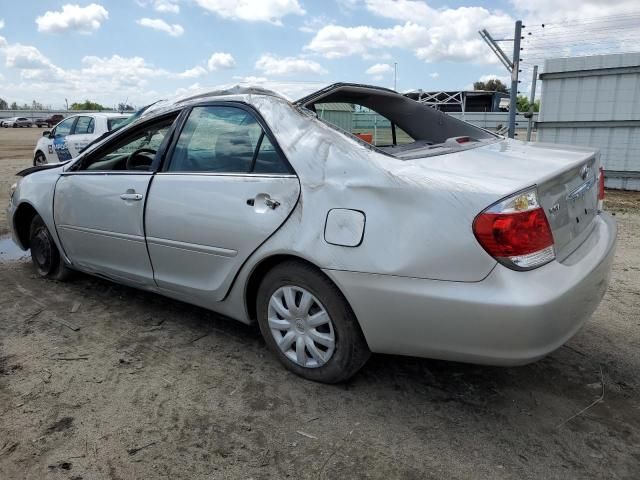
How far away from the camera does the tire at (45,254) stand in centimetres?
444

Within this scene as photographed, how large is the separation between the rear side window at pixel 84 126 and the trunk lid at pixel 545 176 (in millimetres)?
10652

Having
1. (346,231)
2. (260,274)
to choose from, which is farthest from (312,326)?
(346,231)

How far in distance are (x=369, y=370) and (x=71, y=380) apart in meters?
1.67

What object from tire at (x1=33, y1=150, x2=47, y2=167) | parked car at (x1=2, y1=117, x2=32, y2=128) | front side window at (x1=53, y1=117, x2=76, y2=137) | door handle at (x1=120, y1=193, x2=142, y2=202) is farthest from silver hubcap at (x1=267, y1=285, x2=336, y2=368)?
parked car at (x1=2, y1=117, x2=32, y2=128)

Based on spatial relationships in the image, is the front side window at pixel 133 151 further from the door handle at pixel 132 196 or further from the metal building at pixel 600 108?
the metal building at pixel 600 108

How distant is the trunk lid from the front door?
190 centimetres

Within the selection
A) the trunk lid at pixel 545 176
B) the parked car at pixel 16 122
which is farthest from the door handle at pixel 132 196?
the parked car at pixel 16 122

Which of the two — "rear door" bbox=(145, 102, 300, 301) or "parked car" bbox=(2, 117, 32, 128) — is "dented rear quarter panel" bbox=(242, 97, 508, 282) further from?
"parked car" bbox=(2, 117, 32, 128)

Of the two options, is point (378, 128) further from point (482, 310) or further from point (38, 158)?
point (38, 158)

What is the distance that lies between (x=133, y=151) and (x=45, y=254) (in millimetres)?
1443

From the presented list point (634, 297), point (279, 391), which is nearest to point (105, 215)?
point (279, 391)

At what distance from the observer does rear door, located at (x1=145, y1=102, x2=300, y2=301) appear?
2781mm

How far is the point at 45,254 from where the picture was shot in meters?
4.54

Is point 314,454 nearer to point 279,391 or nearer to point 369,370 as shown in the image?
point 279,391
